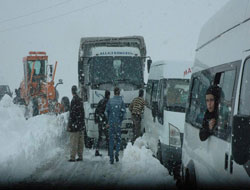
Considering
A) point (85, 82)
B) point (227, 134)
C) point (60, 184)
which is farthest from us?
point (85, 82)

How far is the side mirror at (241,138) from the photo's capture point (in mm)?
2617

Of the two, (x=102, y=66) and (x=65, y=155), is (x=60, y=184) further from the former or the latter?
(x=102, y=66)

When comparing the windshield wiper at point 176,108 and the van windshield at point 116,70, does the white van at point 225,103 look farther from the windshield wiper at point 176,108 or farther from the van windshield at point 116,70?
the van windshield at point 116,70

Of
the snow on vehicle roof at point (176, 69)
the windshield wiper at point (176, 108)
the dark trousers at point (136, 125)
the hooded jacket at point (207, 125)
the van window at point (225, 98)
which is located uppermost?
the snow on vehicle roof at point (176, 69)

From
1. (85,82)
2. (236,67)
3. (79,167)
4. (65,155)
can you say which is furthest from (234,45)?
(85,82)

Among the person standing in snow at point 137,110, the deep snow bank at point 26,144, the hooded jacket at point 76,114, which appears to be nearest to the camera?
the deep snow bank at point 26,144

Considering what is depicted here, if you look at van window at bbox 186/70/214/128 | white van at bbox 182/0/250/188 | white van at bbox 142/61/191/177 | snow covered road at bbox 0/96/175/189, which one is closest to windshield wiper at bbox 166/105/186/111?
white van at bbox 142/61/191/177

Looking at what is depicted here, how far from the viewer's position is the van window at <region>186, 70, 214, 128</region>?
4.68 metres

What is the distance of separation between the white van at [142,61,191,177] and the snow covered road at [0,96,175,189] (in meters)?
0.41

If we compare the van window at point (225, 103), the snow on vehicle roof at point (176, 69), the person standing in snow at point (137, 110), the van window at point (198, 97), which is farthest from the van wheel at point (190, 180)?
the person standing in snow at point (137, 110)

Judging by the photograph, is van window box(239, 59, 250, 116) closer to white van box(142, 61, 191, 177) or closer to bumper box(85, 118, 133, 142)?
white van box(142, 61, 191, 177)

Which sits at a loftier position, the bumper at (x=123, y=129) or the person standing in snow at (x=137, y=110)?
the person standing in snow at (x=137, y=110)

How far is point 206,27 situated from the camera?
5250 millimetres

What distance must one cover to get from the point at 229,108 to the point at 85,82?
33.8 feet
